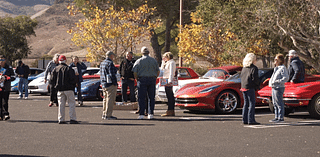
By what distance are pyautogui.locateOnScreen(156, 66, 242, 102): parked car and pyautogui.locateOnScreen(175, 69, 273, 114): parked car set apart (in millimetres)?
1992

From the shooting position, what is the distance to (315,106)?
10828 mm

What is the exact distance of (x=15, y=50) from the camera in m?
64.2

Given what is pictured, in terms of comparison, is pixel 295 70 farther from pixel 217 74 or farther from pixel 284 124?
pixel 217 74

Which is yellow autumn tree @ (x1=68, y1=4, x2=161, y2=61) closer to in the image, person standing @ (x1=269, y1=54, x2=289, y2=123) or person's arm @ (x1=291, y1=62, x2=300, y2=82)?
person's arm @ (x1=291, y1=62, x2=300, y2=82)

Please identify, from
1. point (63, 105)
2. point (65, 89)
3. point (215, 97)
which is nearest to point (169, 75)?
point (215, 97)

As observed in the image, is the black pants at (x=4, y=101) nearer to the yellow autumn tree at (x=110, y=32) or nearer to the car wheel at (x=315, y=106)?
the car wheel at (x=315, y=106)

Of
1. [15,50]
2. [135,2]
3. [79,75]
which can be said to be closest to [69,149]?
[79,75]

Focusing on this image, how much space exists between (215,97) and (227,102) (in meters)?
0.43

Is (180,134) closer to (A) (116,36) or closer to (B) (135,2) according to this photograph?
(A) (116,36)

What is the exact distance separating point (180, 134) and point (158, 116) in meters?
3.34

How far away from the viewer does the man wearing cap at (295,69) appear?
11.5 m

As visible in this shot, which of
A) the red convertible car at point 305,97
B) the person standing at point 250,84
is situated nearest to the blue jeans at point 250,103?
the person standing at point 250,84

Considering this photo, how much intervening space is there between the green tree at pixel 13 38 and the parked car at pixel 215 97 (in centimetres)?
5386

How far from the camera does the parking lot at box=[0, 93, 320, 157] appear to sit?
22.9 feet
